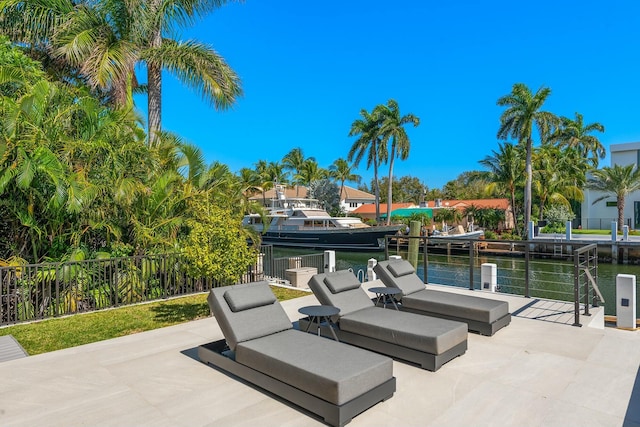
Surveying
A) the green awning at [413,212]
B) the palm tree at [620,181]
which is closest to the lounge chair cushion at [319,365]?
the palm tree at [620,181]

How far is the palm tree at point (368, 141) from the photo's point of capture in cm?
3180

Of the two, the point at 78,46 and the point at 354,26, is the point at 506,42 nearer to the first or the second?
Result: the point at 354,26

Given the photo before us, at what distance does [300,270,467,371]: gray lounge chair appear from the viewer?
153 inches

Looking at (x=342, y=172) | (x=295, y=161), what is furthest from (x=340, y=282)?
(x=295, y=161)

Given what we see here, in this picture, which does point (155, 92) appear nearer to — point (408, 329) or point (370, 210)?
point (408, 329)

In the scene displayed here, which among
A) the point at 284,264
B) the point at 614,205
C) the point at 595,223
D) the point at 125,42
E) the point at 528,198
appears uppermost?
the point at 125,42

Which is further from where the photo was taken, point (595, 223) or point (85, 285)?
point (595, 223)

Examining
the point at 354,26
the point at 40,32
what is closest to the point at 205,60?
the point at 40,32

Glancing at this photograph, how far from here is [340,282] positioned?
516 centimetres

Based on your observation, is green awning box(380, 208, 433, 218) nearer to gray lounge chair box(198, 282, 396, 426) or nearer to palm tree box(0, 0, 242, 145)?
palm tree box(0, 0, 242, 145)

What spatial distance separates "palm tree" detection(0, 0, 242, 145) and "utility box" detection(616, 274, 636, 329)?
390 inches

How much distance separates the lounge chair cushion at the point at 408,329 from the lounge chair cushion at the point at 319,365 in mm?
780

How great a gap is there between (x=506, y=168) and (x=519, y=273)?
39.3 ft

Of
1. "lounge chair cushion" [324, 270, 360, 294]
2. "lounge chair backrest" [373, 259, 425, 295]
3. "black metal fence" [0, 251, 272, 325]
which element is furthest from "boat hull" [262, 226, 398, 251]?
"lounge chair cushion" [324, 270, 360, 294]
